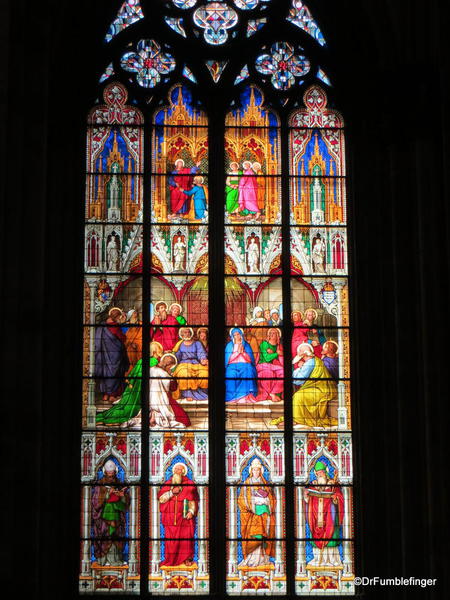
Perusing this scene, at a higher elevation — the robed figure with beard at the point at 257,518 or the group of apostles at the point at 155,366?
the group of apostles at the point at 155,366

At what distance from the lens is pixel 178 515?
13.3m

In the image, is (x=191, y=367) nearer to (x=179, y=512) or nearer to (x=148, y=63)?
(x=179, y=512)

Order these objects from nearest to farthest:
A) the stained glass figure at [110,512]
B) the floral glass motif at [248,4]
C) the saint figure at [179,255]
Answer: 1. the stained glass figure at [110,512]
2. the saint figure at [179,255]
3. the floral glass motif at [248,4]

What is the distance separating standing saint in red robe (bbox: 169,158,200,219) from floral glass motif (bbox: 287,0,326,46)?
6.10 feet

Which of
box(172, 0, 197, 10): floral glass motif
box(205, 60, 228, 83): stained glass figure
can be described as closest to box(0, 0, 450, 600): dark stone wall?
box(172, 0, 197, 10): floral glass motif

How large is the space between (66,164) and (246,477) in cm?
350

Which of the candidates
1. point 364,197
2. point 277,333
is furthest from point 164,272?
point 364,197

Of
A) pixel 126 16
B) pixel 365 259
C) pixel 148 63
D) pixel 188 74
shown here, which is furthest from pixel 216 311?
pixel 126 16

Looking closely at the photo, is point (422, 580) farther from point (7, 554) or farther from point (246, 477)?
A: point (7, 554)

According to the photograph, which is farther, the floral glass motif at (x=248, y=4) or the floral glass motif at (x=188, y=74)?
the floral glass motif at (x=248, y=4)

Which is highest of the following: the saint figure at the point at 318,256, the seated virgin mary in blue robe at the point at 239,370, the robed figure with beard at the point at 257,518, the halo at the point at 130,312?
the saint figure at the point at 318,256

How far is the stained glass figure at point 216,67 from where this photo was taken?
48.0ft

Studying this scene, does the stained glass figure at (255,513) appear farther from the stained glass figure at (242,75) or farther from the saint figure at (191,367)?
the stained glass figure at (242,75)

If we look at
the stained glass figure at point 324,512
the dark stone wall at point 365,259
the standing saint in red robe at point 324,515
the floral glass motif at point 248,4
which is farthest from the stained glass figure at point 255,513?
the floral glass motif at point 248,4
